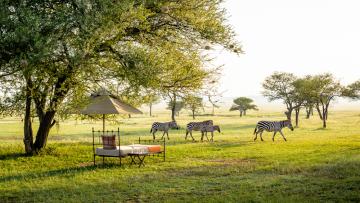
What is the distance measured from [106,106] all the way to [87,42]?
329cm

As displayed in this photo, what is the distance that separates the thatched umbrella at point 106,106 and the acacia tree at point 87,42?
3.95 ft

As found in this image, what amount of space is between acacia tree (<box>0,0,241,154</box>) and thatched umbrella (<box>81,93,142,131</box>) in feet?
3.95

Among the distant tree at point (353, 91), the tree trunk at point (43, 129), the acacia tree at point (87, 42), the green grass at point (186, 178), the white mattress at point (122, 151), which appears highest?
the distant tree at point (353, 91)

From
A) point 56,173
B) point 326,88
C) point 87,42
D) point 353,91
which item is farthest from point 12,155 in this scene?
point 353,91

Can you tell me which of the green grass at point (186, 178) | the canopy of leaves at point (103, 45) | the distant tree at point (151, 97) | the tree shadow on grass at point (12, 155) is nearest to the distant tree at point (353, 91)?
the green grass at point (186, 178)

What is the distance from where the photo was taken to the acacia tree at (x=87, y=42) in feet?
59.5

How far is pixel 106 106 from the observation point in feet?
70.3

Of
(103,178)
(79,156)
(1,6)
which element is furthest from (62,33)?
(79,156)

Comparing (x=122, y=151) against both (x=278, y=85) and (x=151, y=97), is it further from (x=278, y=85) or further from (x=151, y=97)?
(x=278, y=85)

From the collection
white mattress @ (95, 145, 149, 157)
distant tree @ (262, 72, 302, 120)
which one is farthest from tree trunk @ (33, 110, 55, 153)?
distant tree @ (262, 72, 302, 120)

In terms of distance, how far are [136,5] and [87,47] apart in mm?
3941

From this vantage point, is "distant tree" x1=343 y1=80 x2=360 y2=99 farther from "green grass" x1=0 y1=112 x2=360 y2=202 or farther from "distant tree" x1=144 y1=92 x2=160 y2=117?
"distant tree" x1=144 y1=92 x2=160 y2=117

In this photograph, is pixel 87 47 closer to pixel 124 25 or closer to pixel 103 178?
pixel 124 25

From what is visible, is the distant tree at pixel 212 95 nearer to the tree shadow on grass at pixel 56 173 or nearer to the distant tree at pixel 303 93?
the tree shadow on grass at pixel 56 173
